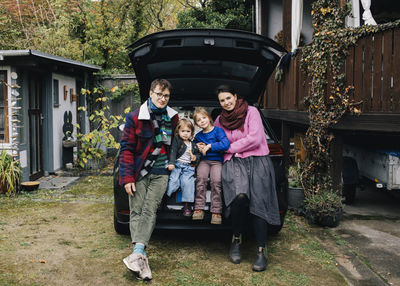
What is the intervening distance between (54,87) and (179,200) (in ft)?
21.6

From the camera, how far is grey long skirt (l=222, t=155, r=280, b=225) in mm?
3787

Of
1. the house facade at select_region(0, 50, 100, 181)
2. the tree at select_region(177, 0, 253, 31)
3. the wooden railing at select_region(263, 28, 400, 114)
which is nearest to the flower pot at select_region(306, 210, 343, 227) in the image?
the wooden railing at select_region(263, 28, 400, 114)

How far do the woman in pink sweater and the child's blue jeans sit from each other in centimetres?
32

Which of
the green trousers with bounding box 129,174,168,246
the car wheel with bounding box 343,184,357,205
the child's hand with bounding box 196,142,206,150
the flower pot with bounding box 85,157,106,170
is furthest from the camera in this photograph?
the flower pot with bounding box 85,157,106,170

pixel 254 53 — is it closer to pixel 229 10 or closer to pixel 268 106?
pixel 268 106

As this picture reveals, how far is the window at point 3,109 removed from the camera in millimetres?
7469

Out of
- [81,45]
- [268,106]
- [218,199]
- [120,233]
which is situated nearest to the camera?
[218,199]

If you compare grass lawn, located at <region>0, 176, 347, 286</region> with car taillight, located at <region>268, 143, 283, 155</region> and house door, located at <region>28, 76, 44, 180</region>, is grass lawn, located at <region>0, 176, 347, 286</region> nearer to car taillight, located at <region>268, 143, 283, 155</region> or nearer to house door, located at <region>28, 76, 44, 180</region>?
car taillight, located at <region>268, 143, 283, 155</region>

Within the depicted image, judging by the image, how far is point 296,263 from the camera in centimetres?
398

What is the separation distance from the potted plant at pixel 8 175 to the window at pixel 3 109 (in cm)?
61

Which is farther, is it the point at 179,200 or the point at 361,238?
the point at 361,238

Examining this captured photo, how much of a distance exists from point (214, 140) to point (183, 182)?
508 millimetres

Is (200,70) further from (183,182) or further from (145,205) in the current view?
(145,205)

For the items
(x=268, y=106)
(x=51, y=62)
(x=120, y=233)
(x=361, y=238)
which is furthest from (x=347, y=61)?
(x=51, y=62)
